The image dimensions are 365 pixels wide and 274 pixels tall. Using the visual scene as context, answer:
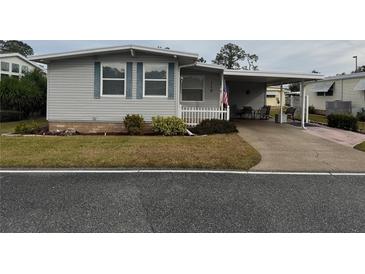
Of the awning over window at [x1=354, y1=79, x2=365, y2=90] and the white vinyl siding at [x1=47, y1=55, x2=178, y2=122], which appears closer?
the white vinyl siding at [x1=47, y1=55, x2=178, y2=122]

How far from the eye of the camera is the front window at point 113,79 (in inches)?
482

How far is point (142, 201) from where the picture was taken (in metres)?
4.60

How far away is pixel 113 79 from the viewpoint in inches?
484

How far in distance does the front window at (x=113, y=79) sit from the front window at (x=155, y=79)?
0.97 metres

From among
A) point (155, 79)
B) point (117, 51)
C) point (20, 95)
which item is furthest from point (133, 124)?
point (20, 95)

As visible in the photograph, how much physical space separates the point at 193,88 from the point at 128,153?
8204mm

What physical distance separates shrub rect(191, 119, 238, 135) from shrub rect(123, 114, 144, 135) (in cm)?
215

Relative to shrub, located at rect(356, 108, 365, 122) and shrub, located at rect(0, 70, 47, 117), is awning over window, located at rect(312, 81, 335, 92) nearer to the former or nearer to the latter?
shrub, located at rect(356, 108, 365, 122)

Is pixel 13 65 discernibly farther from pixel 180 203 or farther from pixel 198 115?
pixel 180 203

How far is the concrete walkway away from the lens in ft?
22.9

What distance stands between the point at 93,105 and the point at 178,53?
13.3 ft

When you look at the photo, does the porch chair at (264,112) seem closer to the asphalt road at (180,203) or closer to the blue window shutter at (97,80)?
the blue window shutter at (97,80)

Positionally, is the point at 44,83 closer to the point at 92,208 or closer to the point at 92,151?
the point at 92,151

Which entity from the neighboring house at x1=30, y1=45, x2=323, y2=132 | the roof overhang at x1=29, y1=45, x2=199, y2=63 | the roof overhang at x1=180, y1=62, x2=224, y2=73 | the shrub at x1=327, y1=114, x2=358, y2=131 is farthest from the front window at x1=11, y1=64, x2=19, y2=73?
the shrub at x1=327, y1=114, x2=358, y2=131
